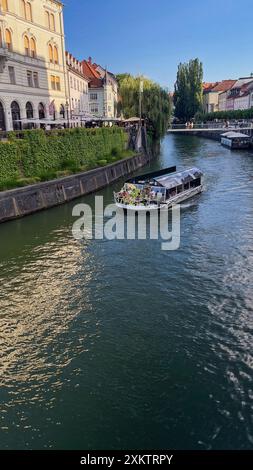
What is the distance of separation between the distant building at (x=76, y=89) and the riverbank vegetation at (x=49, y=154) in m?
13.4

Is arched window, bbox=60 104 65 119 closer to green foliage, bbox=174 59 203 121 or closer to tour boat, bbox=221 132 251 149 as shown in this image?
tour boat, bbox=221 132 251 149

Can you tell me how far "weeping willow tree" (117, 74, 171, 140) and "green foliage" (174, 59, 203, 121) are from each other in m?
67.4

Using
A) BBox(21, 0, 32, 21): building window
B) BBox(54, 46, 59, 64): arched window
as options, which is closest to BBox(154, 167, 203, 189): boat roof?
BBox(21, 0, 32, 21): building window

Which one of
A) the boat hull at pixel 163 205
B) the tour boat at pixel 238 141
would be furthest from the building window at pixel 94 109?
the boat hull at pixel 163 205

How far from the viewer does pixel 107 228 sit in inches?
1075

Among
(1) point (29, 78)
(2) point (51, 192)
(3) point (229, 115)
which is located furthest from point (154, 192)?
(3) point (229, 115)

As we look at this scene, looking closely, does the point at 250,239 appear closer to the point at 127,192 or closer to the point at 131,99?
the point at 127,192

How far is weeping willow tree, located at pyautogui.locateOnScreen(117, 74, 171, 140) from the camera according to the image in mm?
64394

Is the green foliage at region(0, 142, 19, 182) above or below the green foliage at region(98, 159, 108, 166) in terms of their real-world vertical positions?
above

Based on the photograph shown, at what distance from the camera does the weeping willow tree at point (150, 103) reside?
6439cm

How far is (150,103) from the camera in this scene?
6456cm
